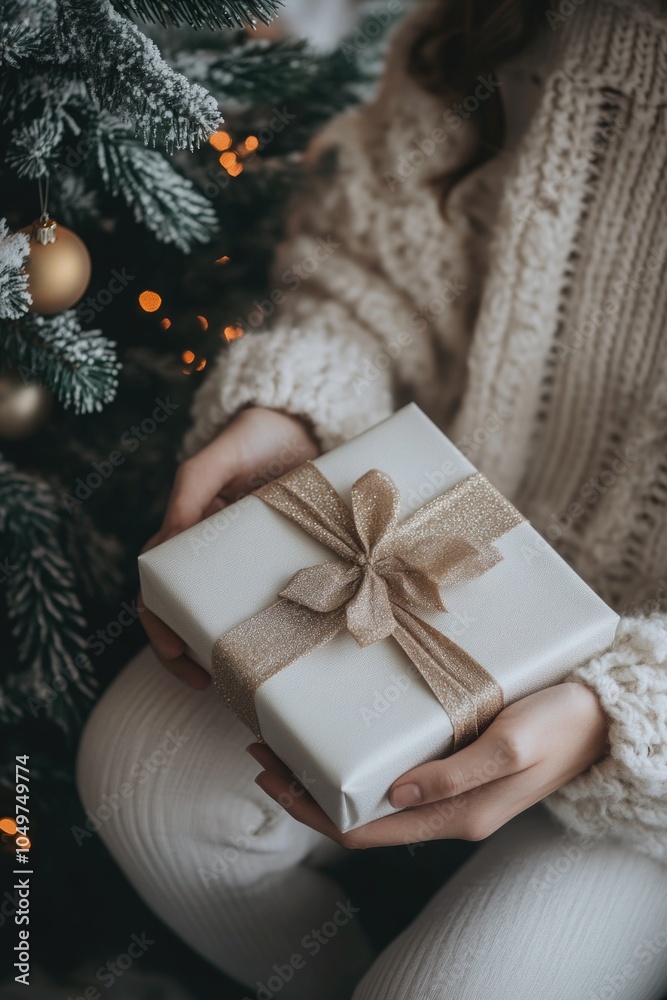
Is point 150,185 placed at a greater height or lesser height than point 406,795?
greater

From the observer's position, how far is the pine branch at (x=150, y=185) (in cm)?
70

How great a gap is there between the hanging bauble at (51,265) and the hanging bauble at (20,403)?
15 cm

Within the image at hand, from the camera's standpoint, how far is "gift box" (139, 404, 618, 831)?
0.60 meters

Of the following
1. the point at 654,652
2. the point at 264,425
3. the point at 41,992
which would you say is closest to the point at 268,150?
the point at 264,425

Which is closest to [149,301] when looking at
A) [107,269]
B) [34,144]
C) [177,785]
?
[107,269]

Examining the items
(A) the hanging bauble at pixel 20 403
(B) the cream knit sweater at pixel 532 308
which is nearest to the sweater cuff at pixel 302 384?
(B) the cream knit sweater at pixel 532 308

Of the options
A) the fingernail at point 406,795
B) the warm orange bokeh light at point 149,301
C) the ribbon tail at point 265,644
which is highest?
the warm orange bokeh light at point 149,301

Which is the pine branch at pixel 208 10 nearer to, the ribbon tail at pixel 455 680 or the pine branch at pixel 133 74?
the pine branch at pixel 133 74

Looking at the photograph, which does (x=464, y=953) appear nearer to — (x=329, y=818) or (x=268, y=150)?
(x=329, y=818)

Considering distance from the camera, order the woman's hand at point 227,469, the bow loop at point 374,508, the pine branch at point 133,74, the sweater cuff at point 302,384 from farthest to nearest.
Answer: the sweater cuff at point 302,384 → the woman's hand at point 227,469 → the bow loop at point 374,508 → the pine branch at point 133,74

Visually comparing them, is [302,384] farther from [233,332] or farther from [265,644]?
[265,644]

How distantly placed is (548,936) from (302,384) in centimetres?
57

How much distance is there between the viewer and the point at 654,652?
2.16ft

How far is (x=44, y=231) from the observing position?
670 mm
